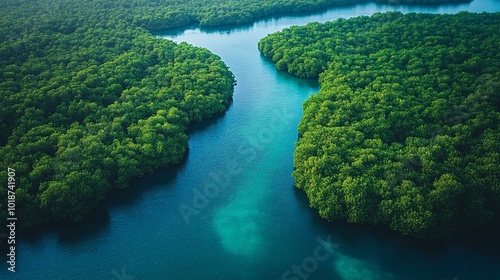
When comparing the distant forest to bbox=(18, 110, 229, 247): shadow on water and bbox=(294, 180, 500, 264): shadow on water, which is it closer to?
bbox=(18, 110, 229, 247): shadow on water

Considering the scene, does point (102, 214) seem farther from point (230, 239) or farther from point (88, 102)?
point (88, 102)

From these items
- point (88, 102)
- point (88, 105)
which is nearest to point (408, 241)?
point (88, 105)

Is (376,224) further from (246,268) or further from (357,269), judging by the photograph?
(246,268)

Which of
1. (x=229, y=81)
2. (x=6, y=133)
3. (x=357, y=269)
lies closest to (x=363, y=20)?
(x=229, y=81)

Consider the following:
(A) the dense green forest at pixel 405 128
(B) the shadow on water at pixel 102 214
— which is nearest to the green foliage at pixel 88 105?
(B) the shadow on water at pixel 102 214

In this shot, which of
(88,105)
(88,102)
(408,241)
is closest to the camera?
(408,241)

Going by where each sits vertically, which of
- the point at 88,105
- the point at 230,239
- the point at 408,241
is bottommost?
the point at 230,239

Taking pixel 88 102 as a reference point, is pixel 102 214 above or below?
below

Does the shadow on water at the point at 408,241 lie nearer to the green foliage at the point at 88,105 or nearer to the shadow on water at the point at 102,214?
the shadow on water at the point at 102,214
